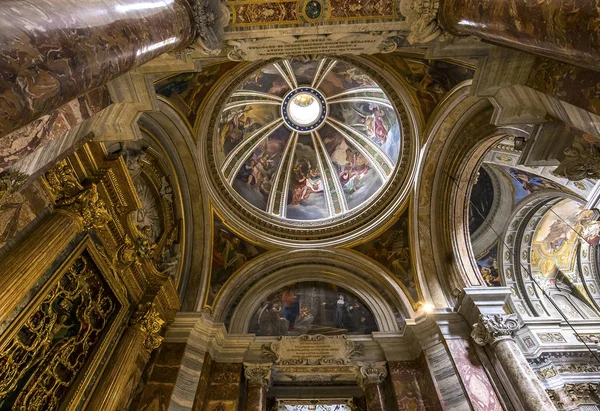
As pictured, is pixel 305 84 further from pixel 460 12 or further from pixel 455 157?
pixel 460 12

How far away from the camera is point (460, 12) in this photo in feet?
13.2

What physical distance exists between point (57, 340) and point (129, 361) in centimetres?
161

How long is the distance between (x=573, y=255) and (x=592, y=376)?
4149mm

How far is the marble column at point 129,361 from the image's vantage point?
575 cm

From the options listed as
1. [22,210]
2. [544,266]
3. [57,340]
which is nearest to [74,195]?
[22,210]

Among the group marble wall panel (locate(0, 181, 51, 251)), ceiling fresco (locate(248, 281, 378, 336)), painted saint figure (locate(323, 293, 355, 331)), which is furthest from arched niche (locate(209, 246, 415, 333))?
marble wall panel (locate(0, 181, 51, 251))

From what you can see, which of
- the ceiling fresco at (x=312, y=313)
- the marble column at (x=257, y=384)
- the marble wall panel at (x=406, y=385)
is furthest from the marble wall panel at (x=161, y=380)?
the marble wall panel at (x=406, y=385)

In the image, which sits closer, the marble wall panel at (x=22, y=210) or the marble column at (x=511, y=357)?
the marble wall panel at (x=22, y=210)

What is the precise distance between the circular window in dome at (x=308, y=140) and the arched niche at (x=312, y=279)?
1.35 m

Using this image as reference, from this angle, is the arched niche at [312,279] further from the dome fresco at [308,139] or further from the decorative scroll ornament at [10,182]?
the decorative scroll ornament at [10,182]

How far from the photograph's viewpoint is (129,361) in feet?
21.0

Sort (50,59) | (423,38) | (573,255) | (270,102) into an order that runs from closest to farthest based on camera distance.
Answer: (50,59), (423,38), (573,255), (270,102)

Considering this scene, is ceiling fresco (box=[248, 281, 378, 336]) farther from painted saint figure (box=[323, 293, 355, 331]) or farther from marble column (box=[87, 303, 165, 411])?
marble column (box=[87, 303, 165, 411])

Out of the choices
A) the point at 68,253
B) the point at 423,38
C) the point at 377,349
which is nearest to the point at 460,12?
the point at 423,38
